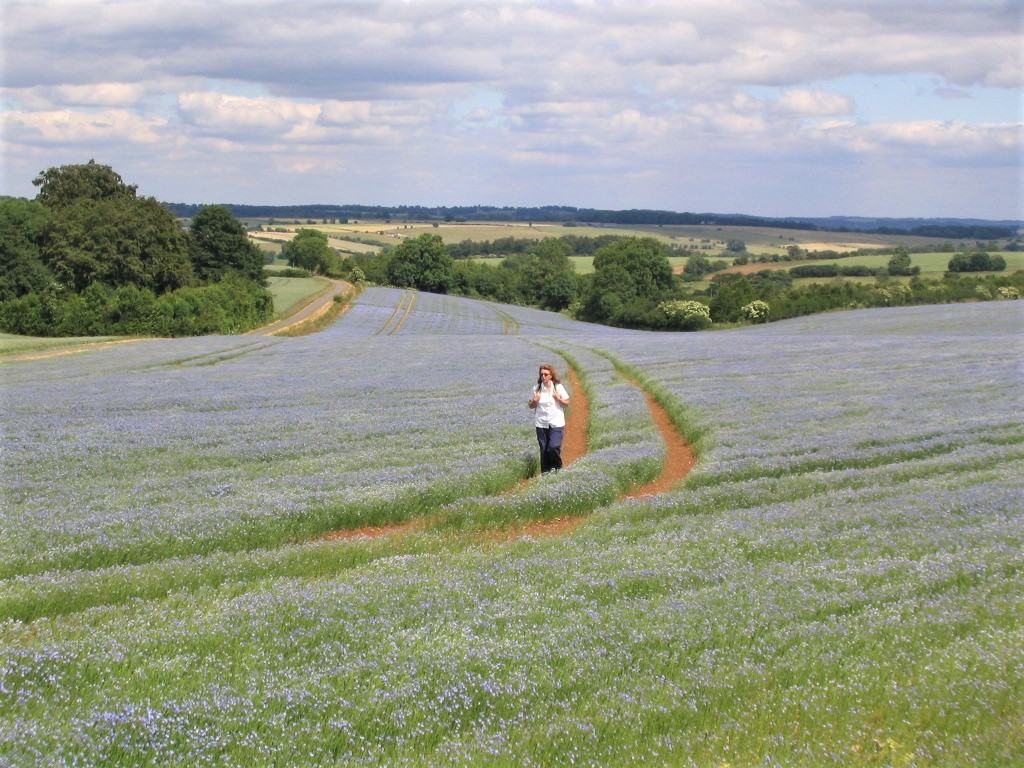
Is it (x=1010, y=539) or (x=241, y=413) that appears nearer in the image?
(x=1010, y=539)

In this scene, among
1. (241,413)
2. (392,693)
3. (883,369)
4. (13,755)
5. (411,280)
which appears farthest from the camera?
(411,280)

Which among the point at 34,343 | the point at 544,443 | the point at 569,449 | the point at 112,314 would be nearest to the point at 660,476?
the point at 544,443

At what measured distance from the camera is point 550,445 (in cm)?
1878

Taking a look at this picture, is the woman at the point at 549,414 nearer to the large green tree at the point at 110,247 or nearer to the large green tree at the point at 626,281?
the large green tree at the point at 110,247

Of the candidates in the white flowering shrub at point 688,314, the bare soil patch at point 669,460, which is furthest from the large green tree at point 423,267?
the bare soil patch at point 669,460

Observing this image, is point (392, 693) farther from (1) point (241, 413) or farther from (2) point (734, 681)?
(1) point (241, 413)

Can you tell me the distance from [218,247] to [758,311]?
60269 millimetres

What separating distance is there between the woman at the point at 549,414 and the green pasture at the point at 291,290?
75.2 meters

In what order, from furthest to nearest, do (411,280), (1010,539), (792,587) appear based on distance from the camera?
(411,280), (1010,539), (792,587)

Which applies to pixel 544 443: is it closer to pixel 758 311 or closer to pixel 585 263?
pixel 758 311

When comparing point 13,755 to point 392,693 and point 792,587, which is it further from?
point 792,587

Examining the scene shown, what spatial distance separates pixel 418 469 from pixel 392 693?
35.2 feet

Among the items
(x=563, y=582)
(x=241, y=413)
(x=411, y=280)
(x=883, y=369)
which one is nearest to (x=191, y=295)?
(x=241, y=413)

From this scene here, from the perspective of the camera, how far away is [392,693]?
7695 mm
